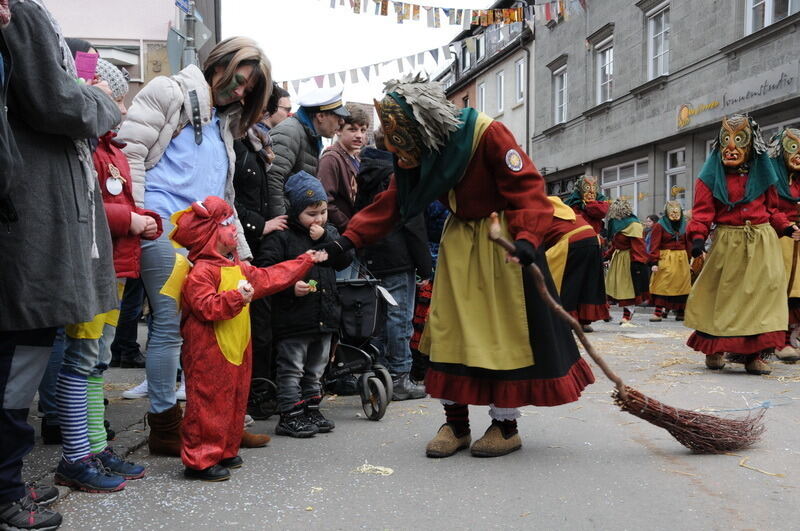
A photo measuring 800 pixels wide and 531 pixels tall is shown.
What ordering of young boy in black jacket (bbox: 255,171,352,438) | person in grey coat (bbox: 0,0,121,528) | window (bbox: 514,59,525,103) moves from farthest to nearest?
window (bbox: 514,59,525,103) < young boy in black jacket (bbox: 255,171,352,438) < person in grey coat (bbox: 0,0,121,528)

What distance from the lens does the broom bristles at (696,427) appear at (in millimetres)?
3994

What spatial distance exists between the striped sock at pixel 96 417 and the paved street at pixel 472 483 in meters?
0.24

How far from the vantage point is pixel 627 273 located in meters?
14.1

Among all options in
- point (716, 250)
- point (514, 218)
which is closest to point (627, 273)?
point (716, 250)

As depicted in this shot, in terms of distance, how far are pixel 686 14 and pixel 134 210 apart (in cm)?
1825

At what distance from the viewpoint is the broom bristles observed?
399cm

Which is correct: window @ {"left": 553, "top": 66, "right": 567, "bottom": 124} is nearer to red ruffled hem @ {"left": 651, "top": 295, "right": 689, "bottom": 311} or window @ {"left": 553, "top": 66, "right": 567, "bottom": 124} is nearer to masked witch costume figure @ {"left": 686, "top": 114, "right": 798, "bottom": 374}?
red ruffled hem @ {"left": 651, "top": 295, "right": 689, "bottom": 311}

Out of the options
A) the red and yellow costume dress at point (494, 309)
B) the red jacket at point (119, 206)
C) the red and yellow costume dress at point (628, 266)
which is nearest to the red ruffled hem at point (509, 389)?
the red and yellow costume dress at point (494, 309)

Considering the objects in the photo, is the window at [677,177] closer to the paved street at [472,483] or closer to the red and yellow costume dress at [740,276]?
the red and yellow costume dress at [740,276]

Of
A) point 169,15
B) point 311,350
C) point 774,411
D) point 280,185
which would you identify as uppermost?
point 169,15

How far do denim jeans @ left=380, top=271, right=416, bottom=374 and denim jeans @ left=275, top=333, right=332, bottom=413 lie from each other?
1.01 metres

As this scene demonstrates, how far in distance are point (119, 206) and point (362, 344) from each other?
7.57ft

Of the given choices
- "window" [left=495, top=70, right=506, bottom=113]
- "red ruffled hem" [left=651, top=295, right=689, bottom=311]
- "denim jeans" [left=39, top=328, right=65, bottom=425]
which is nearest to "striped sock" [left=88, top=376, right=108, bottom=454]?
"denim jeans" [left=39, top=328, right=65, bottom=425]

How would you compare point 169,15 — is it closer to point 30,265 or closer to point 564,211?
point 564,211
